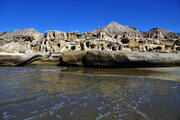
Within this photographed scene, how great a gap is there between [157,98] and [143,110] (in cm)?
53

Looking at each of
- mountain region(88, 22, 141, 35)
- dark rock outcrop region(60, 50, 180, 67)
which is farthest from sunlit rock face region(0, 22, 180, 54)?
dark rock outcrop region(60, 50, 180, 67)

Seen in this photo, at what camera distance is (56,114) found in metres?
1.15

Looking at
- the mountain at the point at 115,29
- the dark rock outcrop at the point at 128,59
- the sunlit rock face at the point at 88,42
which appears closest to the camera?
the dark rock outcrop at the point at 128,59

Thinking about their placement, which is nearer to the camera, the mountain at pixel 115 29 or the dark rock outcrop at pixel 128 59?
the dark rock outcrop at pixel 128 59

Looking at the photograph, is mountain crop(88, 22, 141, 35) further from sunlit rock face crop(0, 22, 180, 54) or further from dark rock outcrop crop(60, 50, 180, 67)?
dark rock outcrop crop(60, 50, 180, 67)

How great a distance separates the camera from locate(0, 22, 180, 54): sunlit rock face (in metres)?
16.5

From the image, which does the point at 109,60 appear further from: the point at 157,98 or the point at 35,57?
the point at 35,57

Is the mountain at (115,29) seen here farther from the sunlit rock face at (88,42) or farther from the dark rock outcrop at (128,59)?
the dark rock outcrop at (128,59)

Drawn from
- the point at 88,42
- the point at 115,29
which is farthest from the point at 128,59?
the point at 115,29

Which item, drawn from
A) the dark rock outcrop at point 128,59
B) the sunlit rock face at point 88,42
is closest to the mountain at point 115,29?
the sunlit rock face at point 88,42

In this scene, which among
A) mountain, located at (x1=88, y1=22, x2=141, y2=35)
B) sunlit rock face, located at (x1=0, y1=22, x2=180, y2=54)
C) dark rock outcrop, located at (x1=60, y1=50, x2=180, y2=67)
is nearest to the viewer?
dark rock outcrop, located at (x1=60, y1=50, x2=180, y2=67)

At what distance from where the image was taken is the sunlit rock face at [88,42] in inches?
650

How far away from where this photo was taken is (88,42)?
703 inches

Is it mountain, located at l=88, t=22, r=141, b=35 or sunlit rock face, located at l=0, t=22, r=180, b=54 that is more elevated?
mountain, located at l=88, t=22, r=141, b=35
